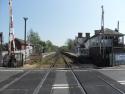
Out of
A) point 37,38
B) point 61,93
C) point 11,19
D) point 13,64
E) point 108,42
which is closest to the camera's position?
point 61,93

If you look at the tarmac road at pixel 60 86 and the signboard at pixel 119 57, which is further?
the signboard at pixel 119 57

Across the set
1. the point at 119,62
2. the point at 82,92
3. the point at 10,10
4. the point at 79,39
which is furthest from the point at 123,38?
the point at 79,39

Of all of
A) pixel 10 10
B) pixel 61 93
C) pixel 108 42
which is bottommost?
pixel 61 93

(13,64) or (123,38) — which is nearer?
(13,64)

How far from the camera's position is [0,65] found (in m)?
46.0

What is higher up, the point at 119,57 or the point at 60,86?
the point at 119,57

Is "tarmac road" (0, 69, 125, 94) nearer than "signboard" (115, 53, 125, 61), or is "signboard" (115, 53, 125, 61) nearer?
"tarmac road" (0, 69, 125, 94)

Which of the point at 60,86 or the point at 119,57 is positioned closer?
the point at 60,86

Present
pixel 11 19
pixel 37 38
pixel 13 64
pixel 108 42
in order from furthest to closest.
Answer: pixel 37 38 < pixel 108 42 < pixel 11 19 < pixel 13 64

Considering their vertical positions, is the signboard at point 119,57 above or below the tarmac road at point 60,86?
above

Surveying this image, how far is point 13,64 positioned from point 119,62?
1579 cm

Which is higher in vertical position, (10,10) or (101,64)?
(10,10)

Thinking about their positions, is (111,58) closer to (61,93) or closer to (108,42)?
(108,42)

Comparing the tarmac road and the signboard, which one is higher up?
the signboard
